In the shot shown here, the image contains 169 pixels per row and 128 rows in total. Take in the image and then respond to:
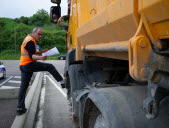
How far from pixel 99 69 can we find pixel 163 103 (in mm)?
2110

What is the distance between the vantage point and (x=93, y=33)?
2656 mm

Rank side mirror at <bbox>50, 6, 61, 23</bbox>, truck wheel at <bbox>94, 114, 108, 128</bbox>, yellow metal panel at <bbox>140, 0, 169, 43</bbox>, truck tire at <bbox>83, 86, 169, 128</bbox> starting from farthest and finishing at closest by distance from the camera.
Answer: side mirror at <bbox>50, 6, 61, 23</bbox> < truck wheel at <bbox>94, 114, 108, 128</bbox> < truck tire at <bbox>83, 86, 169, 128</bbox> < yellow metal panel at <bbox>140, 0, 169, 43</bbox>

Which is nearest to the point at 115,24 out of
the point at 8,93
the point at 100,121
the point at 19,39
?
the point at 100,121

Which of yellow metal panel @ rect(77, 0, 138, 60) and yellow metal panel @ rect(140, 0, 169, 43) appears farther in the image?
yellow metal panel @ rect(77, 0, 138, 60)

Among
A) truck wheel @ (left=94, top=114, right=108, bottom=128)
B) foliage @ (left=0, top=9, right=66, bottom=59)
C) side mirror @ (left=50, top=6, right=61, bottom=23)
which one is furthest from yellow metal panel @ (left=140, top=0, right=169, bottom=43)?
foliage @ (left=0, top=9, right=66, bottom=59)

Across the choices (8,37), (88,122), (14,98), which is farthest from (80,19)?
(8,37)

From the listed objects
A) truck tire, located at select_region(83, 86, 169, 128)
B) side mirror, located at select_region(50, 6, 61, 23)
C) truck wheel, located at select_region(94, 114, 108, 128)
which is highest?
side mirror, located at select_region(50, 6, 61, 23)

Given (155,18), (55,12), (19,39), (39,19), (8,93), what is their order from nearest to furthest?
(155,18), (55,12), (8,93), (19,39), (39,19)

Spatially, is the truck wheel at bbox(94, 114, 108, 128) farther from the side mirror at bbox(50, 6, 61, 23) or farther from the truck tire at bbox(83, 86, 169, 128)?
the side mirror at bbox(50, 6, 61, 23)

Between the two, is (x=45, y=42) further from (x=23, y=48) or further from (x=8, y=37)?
(x=23, y=48)

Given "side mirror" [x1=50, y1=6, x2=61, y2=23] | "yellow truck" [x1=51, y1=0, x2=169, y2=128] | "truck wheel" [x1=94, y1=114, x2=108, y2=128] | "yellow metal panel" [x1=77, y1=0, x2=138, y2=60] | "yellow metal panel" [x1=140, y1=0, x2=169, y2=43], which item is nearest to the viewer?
"yellow metal panel" [x1=140, y1=0, x2=169, y2=43]

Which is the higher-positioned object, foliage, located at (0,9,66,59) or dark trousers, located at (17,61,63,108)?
foliage, located at (0,9,66,59)

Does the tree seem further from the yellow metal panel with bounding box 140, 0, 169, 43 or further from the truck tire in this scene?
the yellow metal panel with bounding box 140, 0, 169, 43

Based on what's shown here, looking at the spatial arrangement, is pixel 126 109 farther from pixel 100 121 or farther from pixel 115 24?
pixel 115 24
